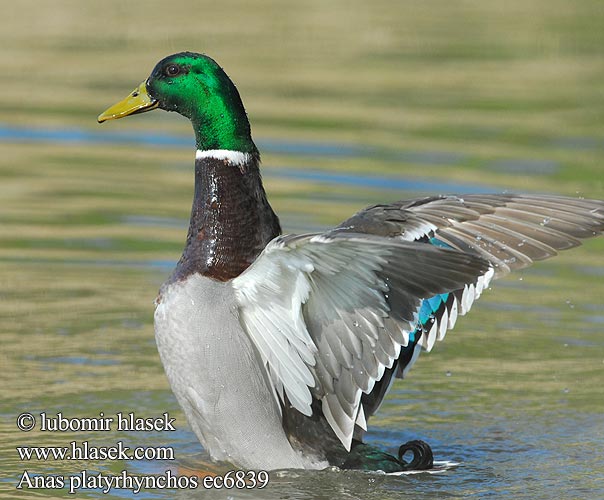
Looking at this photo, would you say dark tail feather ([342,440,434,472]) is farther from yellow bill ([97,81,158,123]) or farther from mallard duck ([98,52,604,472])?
yellow bill ([97,81,158,123])

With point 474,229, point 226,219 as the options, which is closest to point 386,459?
point 474,229

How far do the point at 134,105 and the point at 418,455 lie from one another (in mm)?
2253

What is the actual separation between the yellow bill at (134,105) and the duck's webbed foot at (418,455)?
83.2 inches

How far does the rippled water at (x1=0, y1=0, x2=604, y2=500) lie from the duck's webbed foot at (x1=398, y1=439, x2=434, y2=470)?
0.34ft

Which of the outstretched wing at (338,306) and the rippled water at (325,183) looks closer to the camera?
the outstretched wing at (338,306)

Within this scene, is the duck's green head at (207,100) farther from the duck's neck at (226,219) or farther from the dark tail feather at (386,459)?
the dark tail feather at (386,459)

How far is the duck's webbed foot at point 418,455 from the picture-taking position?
6621 millimetres

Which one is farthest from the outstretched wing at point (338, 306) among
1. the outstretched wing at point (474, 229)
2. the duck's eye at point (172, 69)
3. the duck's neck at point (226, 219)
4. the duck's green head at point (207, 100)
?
the duck's eye at point (172, 69)

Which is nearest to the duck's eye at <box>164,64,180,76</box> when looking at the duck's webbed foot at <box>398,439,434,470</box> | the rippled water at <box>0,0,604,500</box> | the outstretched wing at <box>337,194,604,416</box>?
the outstretched wing at <box>337,194,604,416</box>

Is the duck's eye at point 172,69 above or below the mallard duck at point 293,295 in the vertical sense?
above

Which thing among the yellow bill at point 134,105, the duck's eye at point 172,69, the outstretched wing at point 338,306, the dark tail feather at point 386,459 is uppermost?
the duck's eye at point 172,69

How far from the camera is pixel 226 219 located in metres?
6.46

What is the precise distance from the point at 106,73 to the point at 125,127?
1.66 meters

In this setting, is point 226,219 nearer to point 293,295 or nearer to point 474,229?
point 293,295
